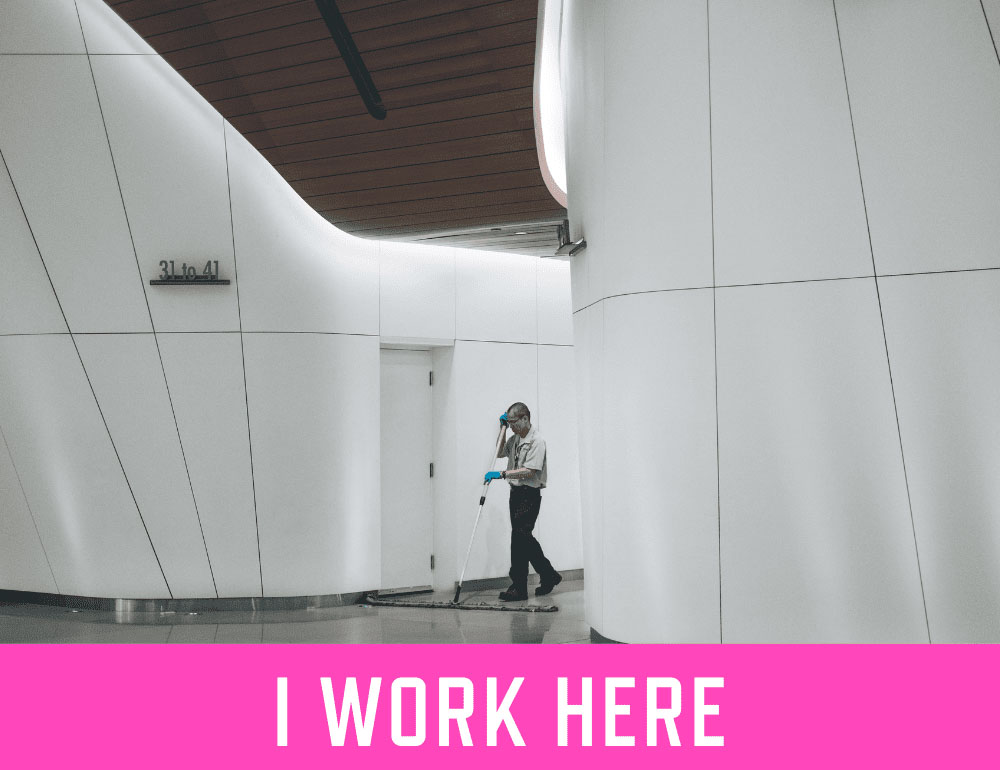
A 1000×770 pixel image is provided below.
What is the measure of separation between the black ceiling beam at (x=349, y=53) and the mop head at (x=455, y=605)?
458cm

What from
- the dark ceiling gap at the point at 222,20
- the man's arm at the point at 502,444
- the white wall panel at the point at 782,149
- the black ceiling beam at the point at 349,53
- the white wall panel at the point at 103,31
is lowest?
the man's arm at the point at 502,444

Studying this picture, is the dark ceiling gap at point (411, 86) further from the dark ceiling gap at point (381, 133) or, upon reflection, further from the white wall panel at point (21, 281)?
the white wall panel at point (21, 281)

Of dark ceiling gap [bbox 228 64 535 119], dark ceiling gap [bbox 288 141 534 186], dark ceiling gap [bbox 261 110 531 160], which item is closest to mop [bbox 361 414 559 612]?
dark ceiling gap [bbox 288 141 534 186]

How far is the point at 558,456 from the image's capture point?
10.5 meters

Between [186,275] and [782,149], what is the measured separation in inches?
216

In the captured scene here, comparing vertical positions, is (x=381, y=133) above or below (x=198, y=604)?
above

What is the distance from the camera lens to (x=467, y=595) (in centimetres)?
945

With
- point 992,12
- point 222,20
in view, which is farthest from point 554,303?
point 992,12

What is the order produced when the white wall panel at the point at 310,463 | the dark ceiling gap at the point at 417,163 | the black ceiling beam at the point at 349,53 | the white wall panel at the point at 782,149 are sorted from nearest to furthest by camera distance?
the black ceiling beam at the point at 349,53 < the white wall panel at the point at 782,149 < the dark ceiling gap at the point at 417,163 < the white wall panel at the point at 310,463

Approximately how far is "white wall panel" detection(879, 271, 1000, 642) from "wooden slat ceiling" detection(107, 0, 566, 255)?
3138 millimetres

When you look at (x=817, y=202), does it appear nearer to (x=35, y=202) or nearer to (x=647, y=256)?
(x=647, y=256)

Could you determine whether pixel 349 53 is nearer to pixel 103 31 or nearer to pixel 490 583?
pixel 103 31

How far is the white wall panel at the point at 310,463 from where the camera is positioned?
8.45 m

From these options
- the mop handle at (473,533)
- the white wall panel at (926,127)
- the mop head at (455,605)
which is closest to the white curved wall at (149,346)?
the mop head at (455,605)
